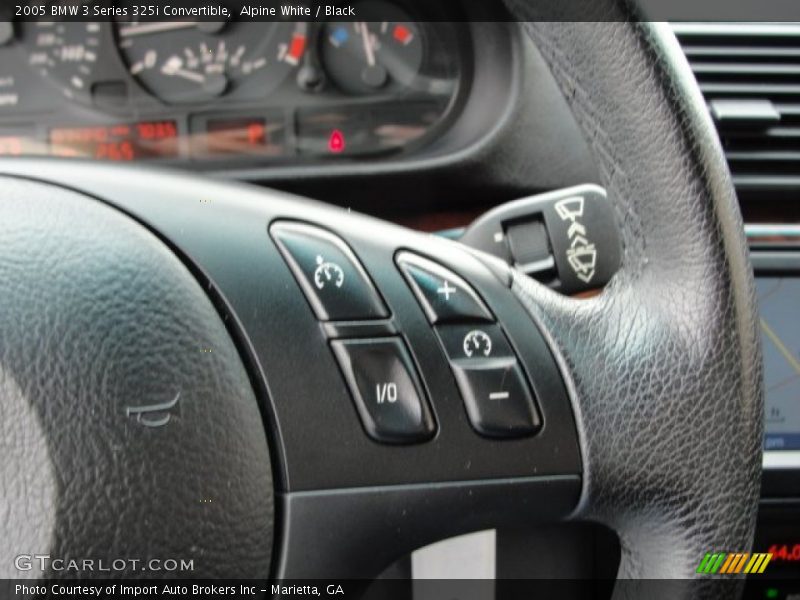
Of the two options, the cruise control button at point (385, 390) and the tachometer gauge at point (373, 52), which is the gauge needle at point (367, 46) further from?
the cruise control button at point (385, 390)

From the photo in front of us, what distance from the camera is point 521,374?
0.65 m

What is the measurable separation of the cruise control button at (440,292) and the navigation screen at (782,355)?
2.40ft

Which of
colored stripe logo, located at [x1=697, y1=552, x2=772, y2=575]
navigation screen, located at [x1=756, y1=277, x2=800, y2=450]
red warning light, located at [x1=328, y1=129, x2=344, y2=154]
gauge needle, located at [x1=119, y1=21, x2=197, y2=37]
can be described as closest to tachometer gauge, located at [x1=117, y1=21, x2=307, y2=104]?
gauge needle, located at [x1=119, y1=21, x2=197, y2=37]

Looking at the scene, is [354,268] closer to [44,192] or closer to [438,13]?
[44,192]

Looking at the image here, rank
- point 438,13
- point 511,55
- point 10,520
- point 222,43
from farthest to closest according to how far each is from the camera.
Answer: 1. point 222,43
2. point 438,13
3. point 511,55
4. point 10,520

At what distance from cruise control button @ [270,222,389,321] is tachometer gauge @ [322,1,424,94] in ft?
2.59

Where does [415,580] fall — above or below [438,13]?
below

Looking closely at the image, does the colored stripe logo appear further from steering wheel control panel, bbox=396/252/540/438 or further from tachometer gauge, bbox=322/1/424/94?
tachometer gauge, bbox=322/1/424/94

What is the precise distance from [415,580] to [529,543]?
0.32 ft

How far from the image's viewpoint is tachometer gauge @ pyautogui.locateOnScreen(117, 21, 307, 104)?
1.45 m

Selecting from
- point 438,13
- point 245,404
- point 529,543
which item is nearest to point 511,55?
point 438,13

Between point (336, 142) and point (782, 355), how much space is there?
0.64m

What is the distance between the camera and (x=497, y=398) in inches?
25.1

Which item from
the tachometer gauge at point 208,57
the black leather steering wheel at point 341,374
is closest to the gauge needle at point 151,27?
the tachometer gauge at point 208,57
